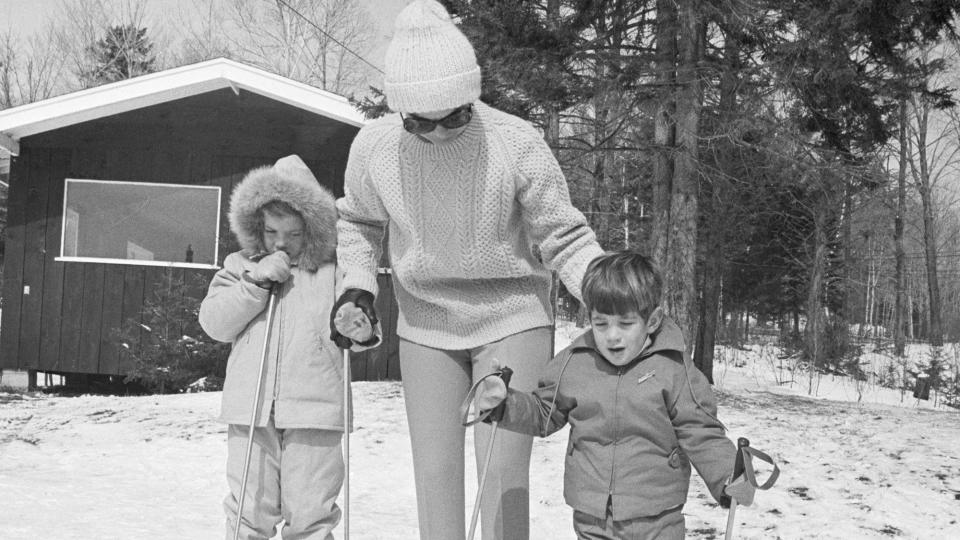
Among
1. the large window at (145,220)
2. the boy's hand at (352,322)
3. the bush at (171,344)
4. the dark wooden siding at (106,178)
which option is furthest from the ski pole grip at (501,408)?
the large window at (145,220)

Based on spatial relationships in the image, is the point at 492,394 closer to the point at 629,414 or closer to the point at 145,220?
the point at 629,414

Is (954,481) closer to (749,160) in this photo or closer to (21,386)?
(749,160)

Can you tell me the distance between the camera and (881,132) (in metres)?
9.49

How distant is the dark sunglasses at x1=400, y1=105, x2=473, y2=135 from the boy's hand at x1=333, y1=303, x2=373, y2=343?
572 mm

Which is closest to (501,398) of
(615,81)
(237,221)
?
(237,221)

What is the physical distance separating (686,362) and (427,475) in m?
0.80

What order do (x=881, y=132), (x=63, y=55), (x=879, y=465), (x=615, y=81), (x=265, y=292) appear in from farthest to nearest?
1. (x=63, y=55)
2. (x=881, y=132)
3. (x=615, y=81)
4. (x=879, y=465)
5. (x=265, y=292)

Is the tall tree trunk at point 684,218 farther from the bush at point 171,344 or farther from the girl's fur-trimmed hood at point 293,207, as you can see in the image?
the girl's fur-trimmed hood at point 293,207

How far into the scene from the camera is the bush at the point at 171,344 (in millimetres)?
10109

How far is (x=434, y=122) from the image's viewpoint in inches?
98.2

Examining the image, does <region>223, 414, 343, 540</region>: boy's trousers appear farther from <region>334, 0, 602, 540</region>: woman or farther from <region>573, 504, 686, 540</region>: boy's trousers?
<region>573, 504, 686, 540</region>: boy's trousers

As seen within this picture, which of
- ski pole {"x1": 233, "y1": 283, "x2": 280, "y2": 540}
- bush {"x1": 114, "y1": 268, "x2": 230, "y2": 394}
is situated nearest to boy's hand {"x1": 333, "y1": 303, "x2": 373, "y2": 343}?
ski pole {"x1": 233, "y1": 283, "x2": 280, "y2": 540}

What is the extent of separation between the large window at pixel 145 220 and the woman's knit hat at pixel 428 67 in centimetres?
878

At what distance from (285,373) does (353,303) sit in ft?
1.86
